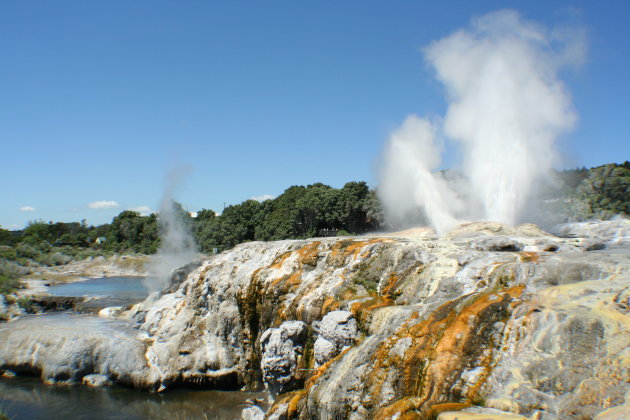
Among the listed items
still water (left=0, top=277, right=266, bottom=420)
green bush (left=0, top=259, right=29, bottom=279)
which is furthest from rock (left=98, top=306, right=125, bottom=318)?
green bush (left=0, top=259, right=29, bottom=279)

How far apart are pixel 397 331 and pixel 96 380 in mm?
15305

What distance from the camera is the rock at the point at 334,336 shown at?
14281 millimetres

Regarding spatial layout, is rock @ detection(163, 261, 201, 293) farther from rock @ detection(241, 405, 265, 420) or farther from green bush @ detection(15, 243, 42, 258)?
green bush @ detection(15, 243, 42, 258)

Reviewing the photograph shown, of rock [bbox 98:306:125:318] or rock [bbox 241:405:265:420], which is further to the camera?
rock [bbox 98:306:125:318]

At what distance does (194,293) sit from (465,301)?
1764 centimetres

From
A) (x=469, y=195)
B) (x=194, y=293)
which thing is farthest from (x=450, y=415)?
(x=469, y=195)

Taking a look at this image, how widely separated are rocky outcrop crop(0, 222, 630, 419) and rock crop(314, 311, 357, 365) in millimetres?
36

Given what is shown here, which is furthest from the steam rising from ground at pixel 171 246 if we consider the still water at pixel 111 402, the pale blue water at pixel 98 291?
the still water at pixel 111 402

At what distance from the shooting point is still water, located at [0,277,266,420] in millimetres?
17516

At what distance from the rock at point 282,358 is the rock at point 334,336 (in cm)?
176

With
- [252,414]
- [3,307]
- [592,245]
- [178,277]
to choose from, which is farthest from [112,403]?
[592,245]

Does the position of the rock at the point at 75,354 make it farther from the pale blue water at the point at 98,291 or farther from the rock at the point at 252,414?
the pale blue water at the point at 98,291

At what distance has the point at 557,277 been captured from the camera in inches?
504

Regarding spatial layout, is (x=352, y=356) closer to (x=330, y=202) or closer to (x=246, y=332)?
(x=246, y=332)
